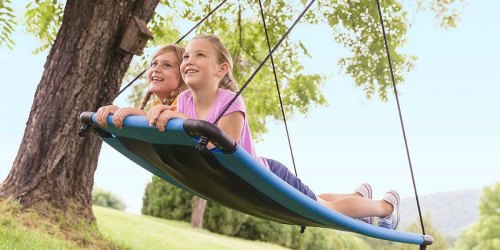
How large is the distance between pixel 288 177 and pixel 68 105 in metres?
2.38

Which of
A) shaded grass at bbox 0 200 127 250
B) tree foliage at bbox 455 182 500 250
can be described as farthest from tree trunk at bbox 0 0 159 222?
tree foliage at bbox 455 182 500 250

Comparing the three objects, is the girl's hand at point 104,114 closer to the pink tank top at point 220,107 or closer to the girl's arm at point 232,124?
the pink tank top at point 220,107

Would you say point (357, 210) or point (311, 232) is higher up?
point (311, 232)

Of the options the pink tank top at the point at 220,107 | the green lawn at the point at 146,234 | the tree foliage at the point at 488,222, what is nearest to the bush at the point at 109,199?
the green lawn at the point at 146,234

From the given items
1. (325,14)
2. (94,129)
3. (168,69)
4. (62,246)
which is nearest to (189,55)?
(168,69)

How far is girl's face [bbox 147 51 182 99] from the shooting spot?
2.85 m

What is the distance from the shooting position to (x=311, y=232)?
1539 centimetres

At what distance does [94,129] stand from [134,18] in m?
2.13

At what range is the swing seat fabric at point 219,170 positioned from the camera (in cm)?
206

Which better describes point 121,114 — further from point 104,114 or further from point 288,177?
point 288,177

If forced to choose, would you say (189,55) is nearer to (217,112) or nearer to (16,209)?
(217,112)

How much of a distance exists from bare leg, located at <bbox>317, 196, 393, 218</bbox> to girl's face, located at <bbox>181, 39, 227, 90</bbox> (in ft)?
3.07

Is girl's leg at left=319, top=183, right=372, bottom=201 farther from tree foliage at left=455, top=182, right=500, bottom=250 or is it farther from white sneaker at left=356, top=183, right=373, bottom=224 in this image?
tree foliage at left=455, top=182, right=500, bottom=250

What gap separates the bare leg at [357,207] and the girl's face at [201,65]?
3.07ft
